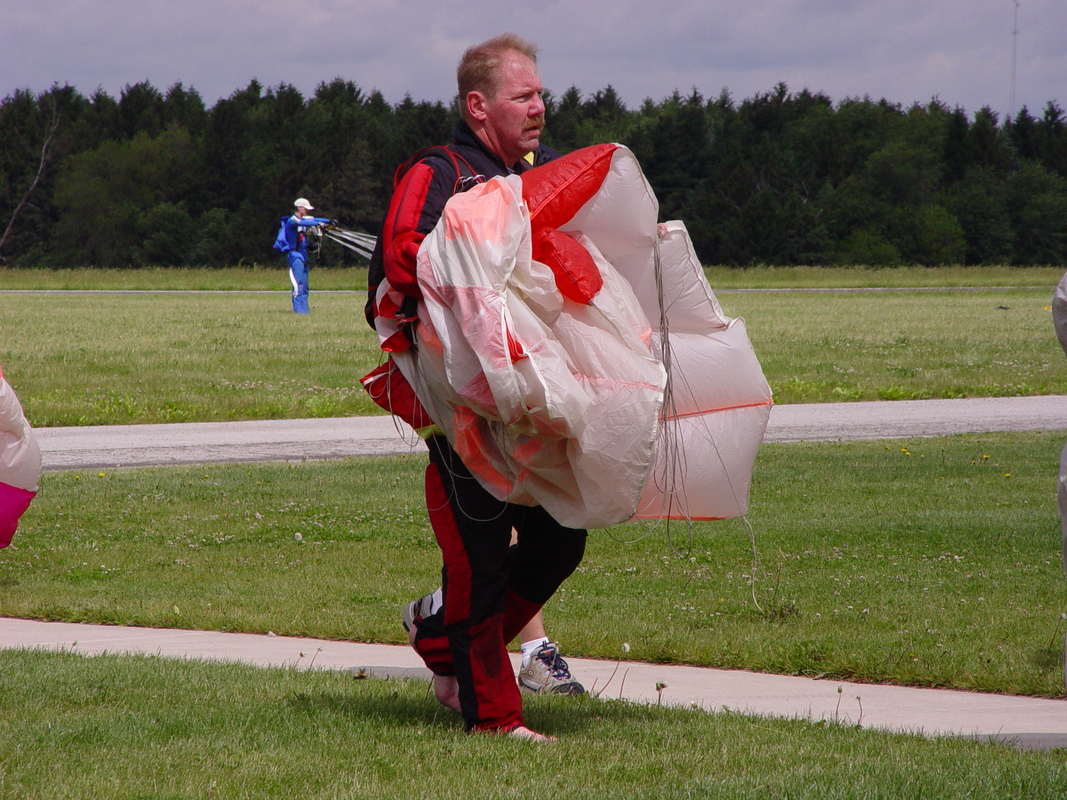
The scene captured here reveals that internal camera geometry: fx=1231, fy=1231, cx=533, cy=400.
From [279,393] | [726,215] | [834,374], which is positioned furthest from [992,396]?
[726,215]

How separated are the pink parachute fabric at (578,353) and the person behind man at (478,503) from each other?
0.15 metres

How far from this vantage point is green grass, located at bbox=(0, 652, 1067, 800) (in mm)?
3178

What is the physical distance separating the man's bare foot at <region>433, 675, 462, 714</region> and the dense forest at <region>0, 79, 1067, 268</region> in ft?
215

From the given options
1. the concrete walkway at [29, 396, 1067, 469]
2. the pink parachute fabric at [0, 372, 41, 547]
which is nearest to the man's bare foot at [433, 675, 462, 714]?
the pink parachute fabric at [0, 372, 41, 547]

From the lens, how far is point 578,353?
338 cm

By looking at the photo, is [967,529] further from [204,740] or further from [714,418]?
[204,740]

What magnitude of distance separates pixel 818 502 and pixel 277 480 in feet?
13.2

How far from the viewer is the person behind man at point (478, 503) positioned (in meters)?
3.54

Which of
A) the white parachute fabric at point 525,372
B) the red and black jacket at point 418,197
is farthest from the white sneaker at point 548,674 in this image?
the red and black jacket at point 418,197

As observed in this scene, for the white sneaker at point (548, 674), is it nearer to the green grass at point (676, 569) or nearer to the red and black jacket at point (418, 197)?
the green grass at point (676, 569)

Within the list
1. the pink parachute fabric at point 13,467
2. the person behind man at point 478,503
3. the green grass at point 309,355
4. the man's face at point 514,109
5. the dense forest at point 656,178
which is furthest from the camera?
the dense forest at point 656,178

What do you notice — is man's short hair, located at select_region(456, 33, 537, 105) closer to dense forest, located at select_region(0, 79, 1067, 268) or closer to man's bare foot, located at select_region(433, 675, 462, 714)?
man's bare foot, located at select_region(433, 675, 462, 714)

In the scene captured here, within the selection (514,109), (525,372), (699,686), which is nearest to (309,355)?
(699,686)

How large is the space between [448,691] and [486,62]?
2.00m
